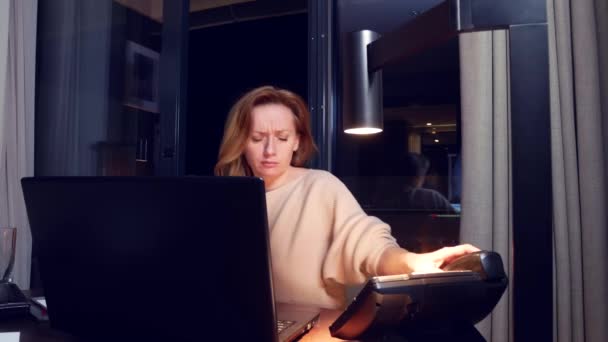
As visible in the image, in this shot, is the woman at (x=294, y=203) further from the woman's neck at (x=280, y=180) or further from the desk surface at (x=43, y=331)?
the desk surface at (x=43, y=331)

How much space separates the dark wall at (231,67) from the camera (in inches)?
176

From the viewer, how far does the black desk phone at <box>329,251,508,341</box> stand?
1.93 feet

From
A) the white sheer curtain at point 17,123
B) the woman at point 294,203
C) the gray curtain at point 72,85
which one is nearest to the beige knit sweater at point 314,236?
the woman at point 294,203

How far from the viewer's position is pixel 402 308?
595 mm

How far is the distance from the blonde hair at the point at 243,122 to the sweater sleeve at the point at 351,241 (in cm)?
24

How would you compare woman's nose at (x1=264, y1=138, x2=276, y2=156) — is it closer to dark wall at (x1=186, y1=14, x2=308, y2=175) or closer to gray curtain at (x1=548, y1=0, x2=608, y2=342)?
gray curtain at (x1=548, y1=0, x2=608, y2=342)

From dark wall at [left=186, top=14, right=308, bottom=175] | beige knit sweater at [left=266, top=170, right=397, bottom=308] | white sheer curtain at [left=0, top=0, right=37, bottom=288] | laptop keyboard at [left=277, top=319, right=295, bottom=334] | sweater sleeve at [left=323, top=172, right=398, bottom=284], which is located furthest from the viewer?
dark wall at [left=186, top=14, right=308, bottom=175]

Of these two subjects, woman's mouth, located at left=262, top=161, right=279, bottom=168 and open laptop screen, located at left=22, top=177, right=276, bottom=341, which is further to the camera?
woman's mouth, located at left=262, top=161, right=279, bottom=168

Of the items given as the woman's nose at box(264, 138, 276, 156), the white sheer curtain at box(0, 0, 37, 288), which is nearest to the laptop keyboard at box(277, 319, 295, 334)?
the woman's nose at box(264, 138, 276, 156)

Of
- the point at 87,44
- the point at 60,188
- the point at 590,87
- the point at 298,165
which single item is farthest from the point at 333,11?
the point at 60,188

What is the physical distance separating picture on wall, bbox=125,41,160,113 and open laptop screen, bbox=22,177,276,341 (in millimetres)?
2465

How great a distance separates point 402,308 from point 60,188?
45 centimetres

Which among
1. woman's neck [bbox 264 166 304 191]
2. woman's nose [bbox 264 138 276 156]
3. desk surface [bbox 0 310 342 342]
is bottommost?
desk surface [bbox 0 310 342 342]

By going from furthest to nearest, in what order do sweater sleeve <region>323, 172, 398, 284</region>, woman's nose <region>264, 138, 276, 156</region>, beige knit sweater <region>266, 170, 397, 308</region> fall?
woman's nose <region>264, 138, 276, 156</region>, beige knit sweater <region>266, 170, 397, 308</region>, sweater sleeve <region>323, 172, 398, 284</region>
